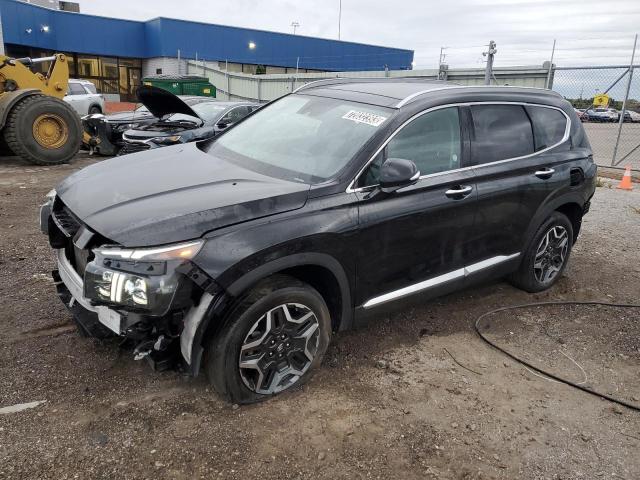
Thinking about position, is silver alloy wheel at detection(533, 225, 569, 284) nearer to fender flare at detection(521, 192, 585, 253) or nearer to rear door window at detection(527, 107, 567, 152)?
fender flare at detection(521, 192, 585, 253)

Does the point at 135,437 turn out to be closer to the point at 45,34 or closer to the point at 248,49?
the point at 45,34

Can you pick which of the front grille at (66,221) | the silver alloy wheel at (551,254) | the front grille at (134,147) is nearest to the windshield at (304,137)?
the front grille at (66,221)

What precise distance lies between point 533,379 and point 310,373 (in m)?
1.51

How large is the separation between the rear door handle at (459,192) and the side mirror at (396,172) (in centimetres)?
54

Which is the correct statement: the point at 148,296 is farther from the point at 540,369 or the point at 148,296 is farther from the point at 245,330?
the point at 540,369

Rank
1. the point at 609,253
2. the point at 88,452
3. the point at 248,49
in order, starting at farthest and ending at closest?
the point at 248,49
the point at 609,253
the point at 88,452

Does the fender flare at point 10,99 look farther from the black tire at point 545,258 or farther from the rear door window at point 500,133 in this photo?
the black tire at point 545,258

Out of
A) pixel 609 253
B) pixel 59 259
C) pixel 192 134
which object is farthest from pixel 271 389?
pixel 609 253

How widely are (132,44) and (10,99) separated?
80.5ft

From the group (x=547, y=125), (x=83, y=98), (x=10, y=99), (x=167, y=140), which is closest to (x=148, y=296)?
(x=547, y=125)

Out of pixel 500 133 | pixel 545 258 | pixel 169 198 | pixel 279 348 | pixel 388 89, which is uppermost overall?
pixel 388 89

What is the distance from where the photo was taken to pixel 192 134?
4789mm

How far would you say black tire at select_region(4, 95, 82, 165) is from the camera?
9.40 meters

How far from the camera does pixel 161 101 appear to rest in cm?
694
